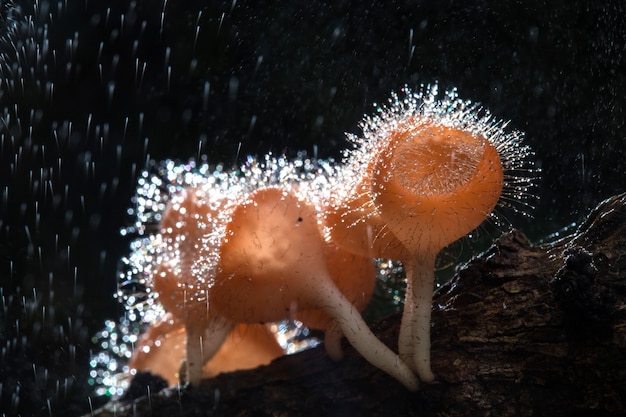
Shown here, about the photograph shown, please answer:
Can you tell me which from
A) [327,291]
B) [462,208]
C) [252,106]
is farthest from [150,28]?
[462,208]

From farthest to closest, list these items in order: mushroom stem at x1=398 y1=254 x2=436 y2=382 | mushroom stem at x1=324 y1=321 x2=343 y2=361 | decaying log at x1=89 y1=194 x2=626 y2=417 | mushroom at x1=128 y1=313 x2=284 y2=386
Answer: mushroom at x1=128 y1=313 x2=284 y2=386 → mushroom stem at x1=324 y1=321 x2=343 y2=361 → mushroom stem at x1=398 y1=254 x2=436 y2=382 → decaying log at x1=89 y1=194 x2=626 y2=417

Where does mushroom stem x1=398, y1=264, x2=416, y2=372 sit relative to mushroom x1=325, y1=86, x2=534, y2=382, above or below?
below

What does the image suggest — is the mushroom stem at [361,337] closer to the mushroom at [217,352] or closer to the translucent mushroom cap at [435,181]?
the translucent mushroom cap at [435,181]

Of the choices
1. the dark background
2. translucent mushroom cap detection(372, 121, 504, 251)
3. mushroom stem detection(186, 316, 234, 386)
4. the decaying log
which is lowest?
the decaying log

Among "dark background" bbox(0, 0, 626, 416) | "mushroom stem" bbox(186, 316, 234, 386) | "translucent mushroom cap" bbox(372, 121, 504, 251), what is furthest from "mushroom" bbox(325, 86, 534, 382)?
"mushroom stem" bbox(186, 316, 234, 386)

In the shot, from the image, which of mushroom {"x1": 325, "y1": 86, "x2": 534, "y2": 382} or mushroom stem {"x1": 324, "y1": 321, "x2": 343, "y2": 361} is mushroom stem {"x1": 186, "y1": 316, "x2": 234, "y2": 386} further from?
mushroom {"x1": 325, "y1": 86, "x2": 534, "y2": 382}

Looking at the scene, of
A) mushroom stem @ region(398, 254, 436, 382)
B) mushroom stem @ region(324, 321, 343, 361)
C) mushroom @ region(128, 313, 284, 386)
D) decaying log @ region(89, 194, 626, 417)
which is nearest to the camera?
decaying log @ region(89, 194, 626, 417)

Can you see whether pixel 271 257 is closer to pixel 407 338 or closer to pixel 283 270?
pixel 283 270

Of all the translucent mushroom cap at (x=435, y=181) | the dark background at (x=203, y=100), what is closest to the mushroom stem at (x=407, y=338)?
the translucent mushroom cap at (x=435, y=181)

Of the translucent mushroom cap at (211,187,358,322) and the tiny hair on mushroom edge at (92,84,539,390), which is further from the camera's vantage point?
the translucent mushroom cap at (211,187,358,322)
